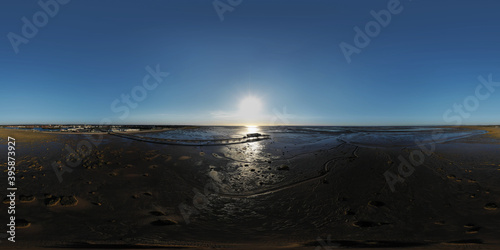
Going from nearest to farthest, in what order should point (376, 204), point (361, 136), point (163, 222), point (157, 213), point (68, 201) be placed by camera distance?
point (163, 222) → point (157, 213) → point (68, 201) → point (376, 204) → point (361, 136)

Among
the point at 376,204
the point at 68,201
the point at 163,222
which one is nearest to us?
the point at 163,222

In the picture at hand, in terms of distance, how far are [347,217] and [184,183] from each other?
747 cm

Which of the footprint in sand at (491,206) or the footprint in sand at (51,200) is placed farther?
the footprint in sand at (51,200)

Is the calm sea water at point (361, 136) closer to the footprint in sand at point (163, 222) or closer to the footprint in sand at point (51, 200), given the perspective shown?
the footprint in sand at point (163, 222)

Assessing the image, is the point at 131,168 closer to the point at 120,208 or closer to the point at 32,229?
the point at 120,208

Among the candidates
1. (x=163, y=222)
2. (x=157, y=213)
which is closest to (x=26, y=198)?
(x=157, y=213)

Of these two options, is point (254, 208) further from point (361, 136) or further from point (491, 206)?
point (361, 136)

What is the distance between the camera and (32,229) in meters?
5.37

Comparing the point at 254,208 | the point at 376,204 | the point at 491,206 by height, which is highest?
the point at 491,206

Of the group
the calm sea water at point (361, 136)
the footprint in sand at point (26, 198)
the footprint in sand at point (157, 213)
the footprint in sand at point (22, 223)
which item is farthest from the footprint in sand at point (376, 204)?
the calm sea water at point (361, 136)

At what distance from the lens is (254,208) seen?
715 centimetres

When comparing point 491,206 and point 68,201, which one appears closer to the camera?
point 491,206

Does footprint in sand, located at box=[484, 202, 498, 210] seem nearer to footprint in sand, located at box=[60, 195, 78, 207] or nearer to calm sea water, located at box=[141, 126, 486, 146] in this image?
footprint in sand, located at box=[60, 195, 78, 207]

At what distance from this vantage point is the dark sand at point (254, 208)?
5.11m
